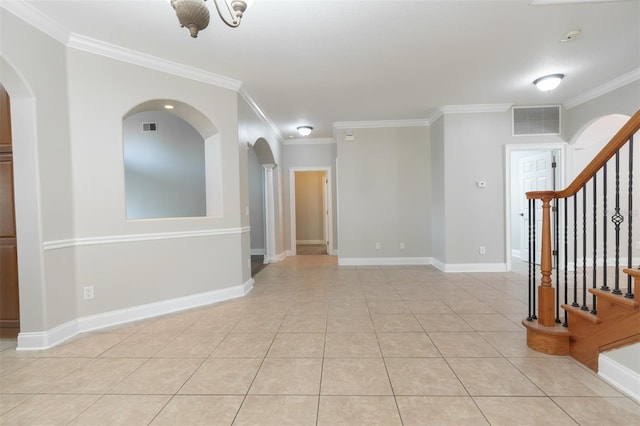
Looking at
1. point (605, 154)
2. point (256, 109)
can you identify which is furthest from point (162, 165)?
point (605, 154)

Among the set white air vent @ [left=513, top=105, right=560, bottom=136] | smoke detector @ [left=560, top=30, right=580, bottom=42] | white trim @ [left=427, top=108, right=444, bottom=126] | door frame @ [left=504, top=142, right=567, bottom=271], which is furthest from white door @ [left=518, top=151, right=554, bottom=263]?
smoke detector @ [left=560, top=30, right=580, bottom=42]

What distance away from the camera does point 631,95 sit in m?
3.83

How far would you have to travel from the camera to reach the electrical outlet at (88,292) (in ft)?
9.25

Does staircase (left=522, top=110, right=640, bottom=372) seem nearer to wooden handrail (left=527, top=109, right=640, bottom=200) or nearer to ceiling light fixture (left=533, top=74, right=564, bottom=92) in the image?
wooden handrail (left=527, top=109, right=640, bottom=200)

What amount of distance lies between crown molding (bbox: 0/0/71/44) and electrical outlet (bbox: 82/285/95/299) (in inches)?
87.6

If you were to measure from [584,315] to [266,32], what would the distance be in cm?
326

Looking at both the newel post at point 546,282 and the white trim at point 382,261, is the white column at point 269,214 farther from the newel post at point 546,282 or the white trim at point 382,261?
the newel post at point 546,282

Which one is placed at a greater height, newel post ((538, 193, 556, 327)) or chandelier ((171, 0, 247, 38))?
chandelier ((171, 0, 247, 38))

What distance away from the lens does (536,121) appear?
4926mm

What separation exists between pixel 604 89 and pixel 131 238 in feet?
20.5

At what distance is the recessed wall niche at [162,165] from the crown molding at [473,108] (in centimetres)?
414

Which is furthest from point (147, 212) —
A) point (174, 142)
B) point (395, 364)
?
point (395, 364)

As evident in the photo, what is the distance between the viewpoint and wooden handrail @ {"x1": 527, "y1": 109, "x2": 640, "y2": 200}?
5.57 ft

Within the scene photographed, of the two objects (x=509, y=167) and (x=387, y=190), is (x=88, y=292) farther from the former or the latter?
(x=509, y=167)
